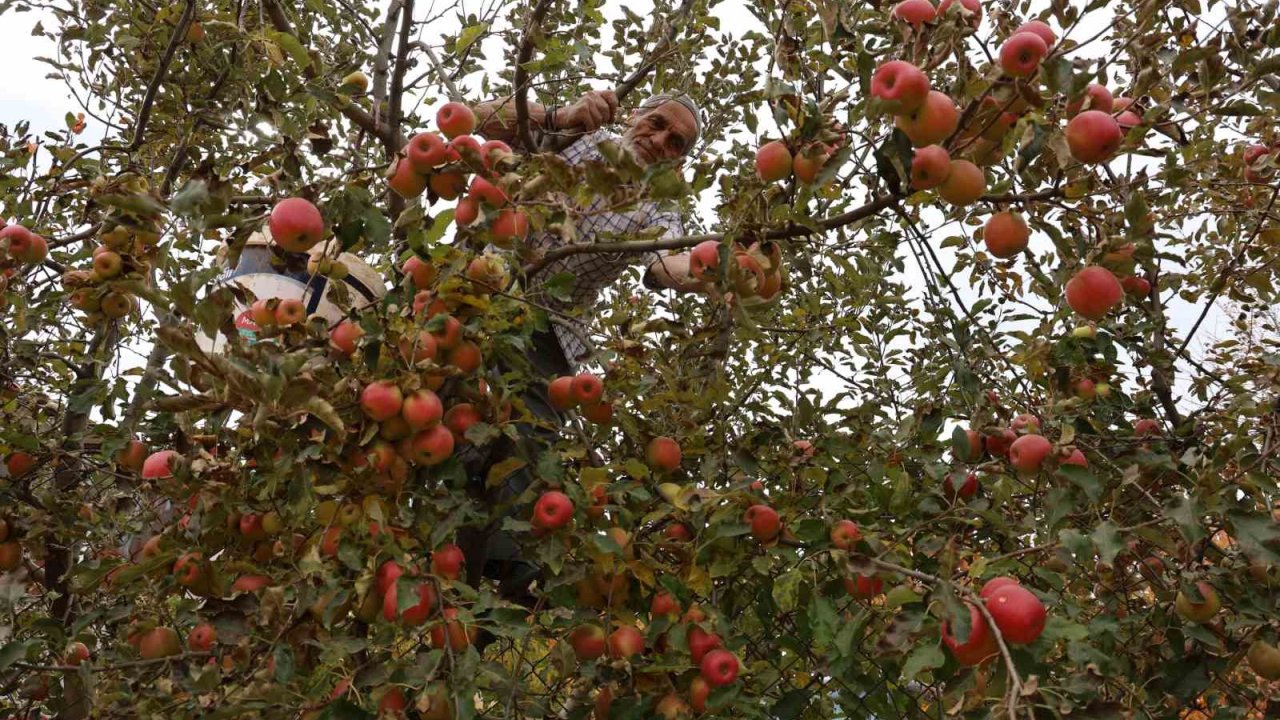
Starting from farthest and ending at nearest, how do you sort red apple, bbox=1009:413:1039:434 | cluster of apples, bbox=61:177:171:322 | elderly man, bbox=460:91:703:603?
elderly man, bbox=460:91:703:603, red apple, bbox=1009:413:1039:434, cluster of apples, bbox=61:177:171:322

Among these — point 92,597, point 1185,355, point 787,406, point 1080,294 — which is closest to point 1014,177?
point 1080,294

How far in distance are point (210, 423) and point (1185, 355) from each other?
2.69 meters

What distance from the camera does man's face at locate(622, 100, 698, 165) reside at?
312 cm

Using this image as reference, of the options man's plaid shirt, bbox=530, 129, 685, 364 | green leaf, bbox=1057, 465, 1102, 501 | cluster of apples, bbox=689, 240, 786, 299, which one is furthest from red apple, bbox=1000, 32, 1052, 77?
man's plaid shirt, bbox=530, 129, 685, 364

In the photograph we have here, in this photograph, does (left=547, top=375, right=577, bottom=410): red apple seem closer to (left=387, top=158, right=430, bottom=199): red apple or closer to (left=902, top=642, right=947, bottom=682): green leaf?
(left=387, top=158, right=430, bottom=199): red apple

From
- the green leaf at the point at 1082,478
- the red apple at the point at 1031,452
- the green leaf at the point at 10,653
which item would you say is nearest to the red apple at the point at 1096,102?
the green leaf at the point at 1082,478

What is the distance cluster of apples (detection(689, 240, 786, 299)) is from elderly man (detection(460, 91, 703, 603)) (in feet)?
1.74

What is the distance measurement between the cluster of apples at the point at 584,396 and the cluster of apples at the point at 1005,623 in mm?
915

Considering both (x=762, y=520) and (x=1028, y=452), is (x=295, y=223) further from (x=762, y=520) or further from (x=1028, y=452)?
(x=1028, y=452)

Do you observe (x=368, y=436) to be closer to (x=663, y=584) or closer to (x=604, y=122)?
(x=663, y=584)

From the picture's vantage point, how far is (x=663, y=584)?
6.21 ft

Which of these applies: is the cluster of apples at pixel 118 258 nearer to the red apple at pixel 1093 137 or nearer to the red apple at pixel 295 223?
the red apple at pixel 295 223

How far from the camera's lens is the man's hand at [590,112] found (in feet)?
10.00

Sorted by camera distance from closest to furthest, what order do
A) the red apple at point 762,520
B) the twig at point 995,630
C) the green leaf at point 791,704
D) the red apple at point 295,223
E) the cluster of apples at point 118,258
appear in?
the twig at point 995,630 → the cluster of apples at point 118,258 → the red apple at point 295,223 → the red apple at point 762,520 → the green leaf at point 791,704
